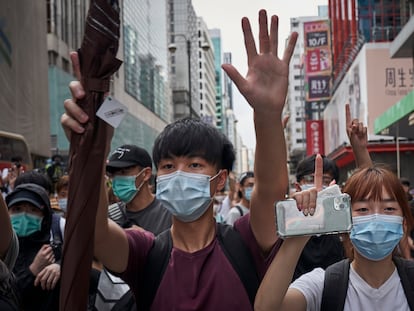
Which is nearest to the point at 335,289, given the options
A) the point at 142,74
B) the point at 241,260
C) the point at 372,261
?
the point at 372,261

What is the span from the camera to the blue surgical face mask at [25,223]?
3682 mm

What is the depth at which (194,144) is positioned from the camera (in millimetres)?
2344

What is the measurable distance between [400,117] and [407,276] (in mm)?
11701

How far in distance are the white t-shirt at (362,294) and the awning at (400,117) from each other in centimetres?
1072

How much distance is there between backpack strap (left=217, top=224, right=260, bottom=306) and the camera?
215 cm

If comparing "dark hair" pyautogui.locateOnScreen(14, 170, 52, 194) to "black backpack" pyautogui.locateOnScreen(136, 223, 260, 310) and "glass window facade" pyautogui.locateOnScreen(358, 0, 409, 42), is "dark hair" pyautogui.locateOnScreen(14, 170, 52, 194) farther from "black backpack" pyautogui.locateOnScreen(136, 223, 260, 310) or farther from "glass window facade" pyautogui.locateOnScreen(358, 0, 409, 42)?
"glass window facade" pyautogui.locateOnScreen(358, 0, 409, 42)

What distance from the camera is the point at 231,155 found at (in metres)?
2.54

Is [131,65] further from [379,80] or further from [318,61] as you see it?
[379,80]

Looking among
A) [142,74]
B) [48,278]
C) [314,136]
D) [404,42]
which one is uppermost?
[142,74]

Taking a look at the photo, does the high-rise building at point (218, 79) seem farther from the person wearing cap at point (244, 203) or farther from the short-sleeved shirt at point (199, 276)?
the short-sleeved shirt at point (199, 276)

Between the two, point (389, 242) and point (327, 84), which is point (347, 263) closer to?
point (389, 242)

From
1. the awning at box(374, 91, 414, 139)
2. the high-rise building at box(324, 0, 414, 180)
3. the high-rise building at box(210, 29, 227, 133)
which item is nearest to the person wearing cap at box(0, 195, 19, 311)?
the awning at box(374, 91, 414, 139)

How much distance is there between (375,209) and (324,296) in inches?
19.1

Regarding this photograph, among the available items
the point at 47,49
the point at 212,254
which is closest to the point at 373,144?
the point at 47,49
